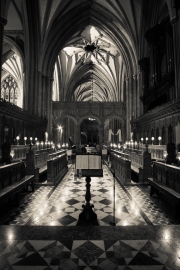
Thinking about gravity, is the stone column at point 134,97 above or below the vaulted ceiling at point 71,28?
below

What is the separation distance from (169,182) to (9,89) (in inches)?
1153

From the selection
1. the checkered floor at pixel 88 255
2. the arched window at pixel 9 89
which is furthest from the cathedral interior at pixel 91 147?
the arched window at pixel 9 89

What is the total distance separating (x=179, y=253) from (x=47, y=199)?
362 centimetres

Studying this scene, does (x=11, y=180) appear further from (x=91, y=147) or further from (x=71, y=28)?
(x=71, y=28)

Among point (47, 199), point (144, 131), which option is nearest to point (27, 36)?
point (144, 131)

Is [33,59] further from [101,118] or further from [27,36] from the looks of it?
[101,118]

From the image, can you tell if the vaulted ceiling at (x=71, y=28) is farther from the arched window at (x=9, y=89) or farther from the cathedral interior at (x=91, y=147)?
the arched window at (x=9, y=89)

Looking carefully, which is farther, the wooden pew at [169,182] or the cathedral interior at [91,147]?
the wooden pew at [169,182]

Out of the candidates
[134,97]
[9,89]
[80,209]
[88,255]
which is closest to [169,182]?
[80,209]

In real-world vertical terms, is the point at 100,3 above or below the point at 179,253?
above

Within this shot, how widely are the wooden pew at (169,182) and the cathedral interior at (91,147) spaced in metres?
0.02

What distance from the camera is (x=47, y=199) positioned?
16.1 feet

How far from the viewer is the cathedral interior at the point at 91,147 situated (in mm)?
2328

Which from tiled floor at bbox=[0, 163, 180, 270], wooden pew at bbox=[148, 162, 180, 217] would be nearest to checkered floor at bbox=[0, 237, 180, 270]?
tiled floor at bbox=[0, 163, 180, 270]
